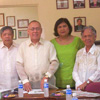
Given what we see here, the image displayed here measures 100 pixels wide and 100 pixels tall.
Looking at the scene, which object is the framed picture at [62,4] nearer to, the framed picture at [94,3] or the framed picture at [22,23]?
the framed picture at [94,3]

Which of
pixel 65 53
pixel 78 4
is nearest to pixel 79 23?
pixel 78 4

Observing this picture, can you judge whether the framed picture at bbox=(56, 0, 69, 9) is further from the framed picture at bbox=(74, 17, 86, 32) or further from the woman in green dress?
the woman in green dress

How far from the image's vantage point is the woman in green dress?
3020 millimetres

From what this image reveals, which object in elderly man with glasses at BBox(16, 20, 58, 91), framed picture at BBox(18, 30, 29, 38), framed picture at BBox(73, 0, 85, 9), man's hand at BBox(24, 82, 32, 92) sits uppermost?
framed picture at BBox(73, 0, 85, 9)

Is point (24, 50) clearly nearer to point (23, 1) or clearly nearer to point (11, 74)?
point (11, 74)

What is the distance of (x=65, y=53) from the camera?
3.02 meters

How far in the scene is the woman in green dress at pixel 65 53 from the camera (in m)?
3.02

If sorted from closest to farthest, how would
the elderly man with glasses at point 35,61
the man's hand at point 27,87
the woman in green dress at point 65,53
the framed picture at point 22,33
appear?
the man's hand at point 27,87 < the elderly man with glasses at point 35,61 < the woman in green dress at point 65,53 < the framed picture at point 22,33

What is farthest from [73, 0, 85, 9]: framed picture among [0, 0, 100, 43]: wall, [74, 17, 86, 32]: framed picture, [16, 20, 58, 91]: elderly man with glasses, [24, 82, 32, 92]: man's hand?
[24, 82, 32, 92]: man's hand

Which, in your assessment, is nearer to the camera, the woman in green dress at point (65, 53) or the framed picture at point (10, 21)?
the woman in green dress at point (65, 53)

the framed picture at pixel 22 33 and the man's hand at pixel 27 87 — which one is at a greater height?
the framed picture at pixel 22 33

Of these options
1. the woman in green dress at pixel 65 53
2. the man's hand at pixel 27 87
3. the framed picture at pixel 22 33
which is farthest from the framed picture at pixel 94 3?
the man's hand at pixel 27 87

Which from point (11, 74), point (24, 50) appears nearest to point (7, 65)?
point (11, 74)

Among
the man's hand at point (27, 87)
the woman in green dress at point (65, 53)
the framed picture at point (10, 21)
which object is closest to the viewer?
the man's hand at point (27, 87)
